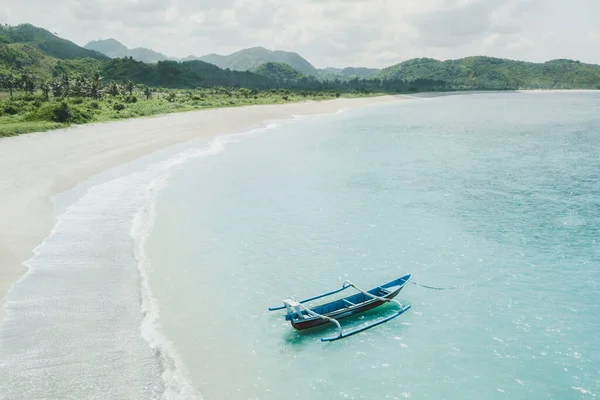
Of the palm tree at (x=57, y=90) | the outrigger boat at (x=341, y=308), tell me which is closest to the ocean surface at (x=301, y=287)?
the outrigger boat at (x=341, y=308)

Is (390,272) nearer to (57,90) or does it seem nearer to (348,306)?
(348,306)

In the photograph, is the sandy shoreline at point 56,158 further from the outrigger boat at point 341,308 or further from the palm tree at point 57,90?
the palm tree at point 57,90

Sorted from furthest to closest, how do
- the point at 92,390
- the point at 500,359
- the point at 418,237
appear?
the point at 418,237 < the point at 500,359 < the point at 92,390

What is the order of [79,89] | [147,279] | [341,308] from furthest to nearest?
1. [79,89]
2. [147,279]
3. [341,308]

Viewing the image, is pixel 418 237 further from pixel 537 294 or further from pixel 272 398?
pixel 272 398

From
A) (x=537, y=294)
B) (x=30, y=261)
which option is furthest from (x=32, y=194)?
(x=537, y=294)

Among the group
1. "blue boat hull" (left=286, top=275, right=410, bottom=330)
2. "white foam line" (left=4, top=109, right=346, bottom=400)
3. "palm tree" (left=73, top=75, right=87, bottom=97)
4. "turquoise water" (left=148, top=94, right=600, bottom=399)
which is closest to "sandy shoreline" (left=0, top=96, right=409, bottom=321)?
"white foam line" (left=4, top=109, right=346, bottom=400)

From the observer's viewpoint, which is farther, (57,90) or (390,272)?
(57,90)

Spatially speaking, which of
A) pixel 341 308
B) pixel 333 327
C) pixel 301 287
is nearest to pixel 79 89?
pixel 301 287
